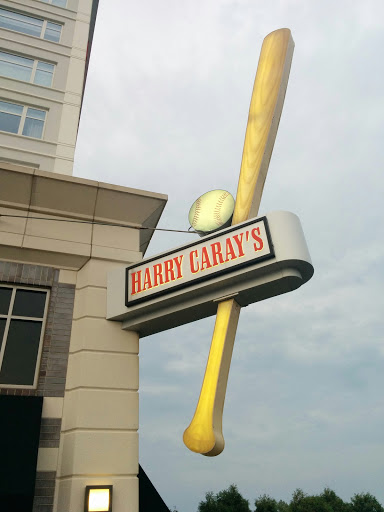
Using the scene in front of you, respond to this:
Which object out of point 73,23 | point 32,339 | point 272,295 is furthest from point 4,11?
point 272,295

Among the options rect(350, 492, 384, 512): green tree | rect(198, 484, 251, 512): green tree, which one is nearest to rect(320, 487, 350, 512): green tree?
rect(350, 492, 384, 512): green tree

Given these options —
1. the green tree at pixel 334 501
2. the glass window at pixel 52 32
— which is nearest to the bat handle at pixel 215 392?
the glass window at pixel 52 32

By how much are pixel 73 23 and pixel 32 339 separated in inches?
462

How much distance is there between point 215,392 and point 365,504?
62.6 meters

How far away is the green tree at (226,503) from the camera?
49.5 metres

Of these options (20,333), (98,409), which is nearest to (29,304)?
(20,333)

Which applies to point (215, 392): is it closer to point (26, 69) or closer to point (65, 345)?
point (65, 345)

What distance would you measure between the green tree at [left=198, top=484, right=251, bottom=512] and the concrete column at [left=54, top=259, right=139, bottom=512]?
168ft

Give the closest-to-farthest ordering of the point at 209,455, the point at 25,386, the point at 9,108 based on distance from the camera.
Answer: the point at 209,455 → the point at 25,386 → the point at 9,108

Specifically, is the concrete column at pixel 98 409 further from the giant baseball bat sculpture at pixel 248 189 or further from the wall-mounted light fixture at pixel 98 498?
the giant baseball bat sculpture at pixel 248 189

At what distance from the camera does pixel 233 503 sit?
50.3 meters

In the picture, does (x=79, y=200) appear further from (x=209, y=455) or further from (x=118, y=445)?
(x=209, y=455)

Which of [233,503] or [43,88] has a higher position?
[43,88]

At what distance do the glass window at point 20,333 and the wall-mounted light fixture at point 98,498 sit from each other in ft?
6.58
